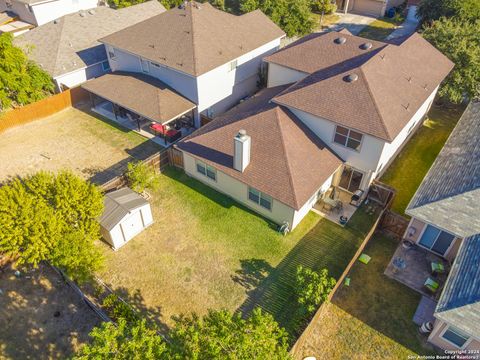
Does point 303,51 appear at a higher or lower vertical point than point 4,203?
higher

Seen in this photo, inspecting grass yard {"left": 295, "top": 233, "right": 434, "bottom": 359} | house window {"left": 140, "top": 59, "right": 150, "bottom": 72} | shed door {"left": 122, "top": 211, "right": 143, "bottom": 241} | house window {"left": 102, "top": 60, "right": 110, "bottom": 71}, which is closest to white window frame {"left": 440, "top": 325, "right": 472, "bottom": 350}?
grass yard {"left": 295, "top": 233, "right": 434, "bottom": 359}

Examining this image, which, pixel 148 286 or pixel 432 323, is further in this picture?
pixel 148 286

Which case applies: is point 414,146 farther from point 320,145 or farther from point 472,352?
point 472,352

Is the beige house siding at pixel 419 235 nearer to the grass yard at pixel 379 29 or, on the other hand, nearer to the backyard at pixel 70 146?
the backyard at pixel 70 146

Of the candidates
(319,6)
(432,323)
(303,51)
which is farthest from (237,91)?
(319,6)

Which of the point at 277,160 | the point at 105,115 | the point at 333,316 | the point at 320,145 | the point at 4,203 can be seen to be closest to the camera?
the point at 4,203

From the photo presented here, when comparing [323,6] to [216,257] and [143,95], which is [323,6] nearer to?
[143,95]

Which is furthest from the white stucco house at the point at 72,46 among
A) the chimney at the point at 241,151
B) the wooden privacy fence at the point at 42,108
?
the chimney at the point at 241,151
